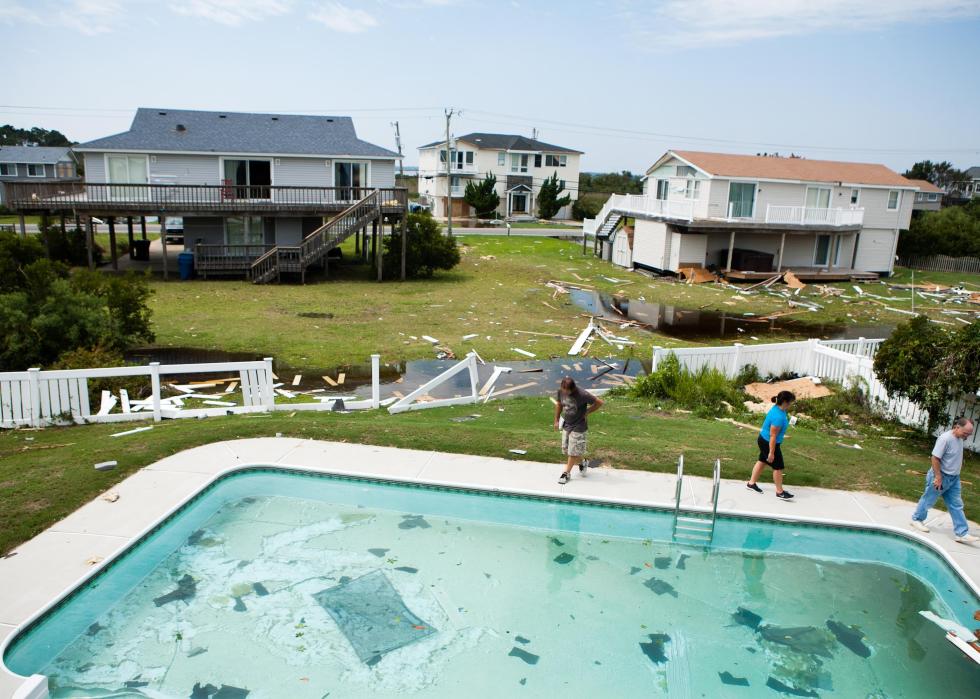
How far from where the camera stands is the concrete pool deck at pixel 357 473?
27.6ft

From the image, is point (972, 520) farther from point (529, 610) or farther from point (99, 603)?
point (99, 603)

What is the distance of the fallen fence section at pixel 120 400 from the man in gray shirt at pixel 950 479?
9.64m

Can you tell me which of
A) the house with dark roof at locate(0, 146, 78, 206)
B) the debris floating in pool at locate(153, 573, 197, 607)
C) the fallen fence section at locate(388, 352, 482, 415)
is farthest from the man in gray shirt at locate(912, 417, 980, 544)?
the house with dark roof at locate(0, 146, 78, 206)

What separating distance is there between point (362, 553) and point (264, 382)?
619cm

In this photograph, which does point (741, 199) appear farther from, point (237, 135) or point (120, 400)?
point (120, 400)

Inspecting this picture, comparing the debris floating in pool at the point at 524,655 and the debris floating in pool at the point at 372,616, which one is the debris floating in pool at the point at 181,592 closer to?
the debris floating in pool at the point at 372,616

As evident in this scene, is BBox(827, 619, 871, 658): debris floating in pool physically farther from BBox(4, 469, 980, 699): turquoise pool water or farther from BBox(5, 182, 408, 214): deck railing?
BBox(5, 182, 408, 214): deck railing

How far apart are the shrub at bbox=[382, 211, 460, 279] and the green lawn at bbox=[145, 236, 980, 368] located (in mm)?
1162

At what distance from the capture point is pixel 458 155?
71.2 meters

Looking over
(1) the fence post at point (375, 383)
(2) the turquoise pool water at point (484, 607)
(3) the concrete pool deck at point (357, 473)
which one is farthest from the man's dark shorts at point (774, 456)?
(1) the fence post at point (375, 383)

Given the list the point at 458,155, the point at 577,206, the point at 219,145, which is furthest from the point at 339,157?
the point at 577,206

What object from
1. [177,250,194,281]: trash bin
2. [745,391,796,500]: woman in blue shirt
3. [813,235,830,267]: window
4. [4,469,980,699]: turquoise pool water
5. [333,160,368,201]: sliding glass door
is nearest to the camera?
[4,469,980,699]: turquoise pool water

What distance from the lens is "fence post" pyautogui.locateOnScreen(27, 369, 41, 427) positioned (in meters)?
13.0

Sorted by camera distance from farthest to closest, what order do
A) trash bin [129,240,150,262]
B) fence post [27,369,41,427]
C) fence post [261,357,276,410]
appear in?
trash bin [129,240,150,262], fence post [261,357,276,410], fence post [27,369,41,427]
